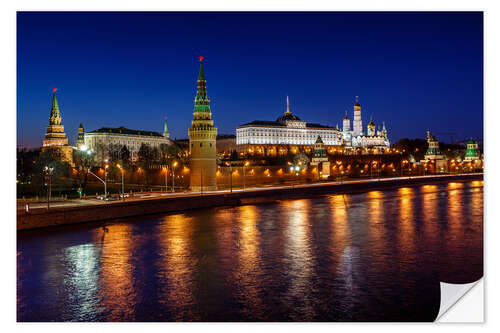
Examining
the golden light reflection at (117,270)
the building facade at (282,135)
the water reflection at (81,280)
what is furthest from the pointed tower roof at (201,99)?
the building facade at (282,135)

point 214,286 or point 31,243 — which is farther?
point 31,243

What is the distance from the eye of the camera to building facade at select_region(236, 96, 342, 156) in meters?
95.4

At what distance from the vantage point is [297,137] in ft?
342

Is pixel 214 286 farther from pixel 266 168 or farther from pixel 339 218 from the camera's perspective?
pixel 266 168

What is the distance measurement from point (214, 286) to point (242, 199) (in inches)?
805

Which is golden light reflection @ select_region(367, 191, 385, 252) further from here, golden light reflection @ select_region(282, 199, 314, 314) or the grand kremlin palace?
the grand kremlin palace

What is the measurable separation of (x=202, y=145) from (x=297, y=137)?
68.3 metres

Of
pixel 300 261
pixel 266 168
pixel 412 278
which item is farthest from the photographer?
pixel 266 168

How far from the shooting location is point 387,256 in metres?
14.6

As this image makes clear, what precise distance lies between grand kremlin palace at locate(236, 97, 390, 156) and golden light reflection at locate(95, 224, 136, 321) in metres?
68.9

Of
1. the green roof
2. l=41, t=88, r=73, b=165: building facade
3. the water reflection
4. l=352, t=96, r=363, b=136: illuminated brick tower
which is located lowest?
the water reflection

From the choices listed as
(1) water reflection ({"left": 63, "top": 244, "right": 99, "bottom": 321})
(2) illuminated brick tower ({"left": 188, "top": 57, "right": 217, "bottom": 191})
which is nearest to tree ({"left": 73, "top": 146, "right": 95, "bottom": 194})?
(2) illuminated brick tower ({"left": 188, "top": 57, "right": 217, "bottom": 191})

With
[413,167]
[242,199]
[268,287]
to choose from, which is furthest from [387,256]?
[413,167]

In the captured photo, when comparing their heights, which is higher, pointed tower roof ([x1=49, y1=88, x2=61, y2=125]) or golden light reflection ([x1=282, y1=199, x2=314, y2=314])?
pointed tower roof ([x1=49, y1=88, x2=61, y2=125])
